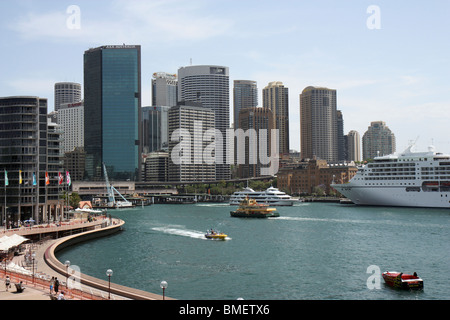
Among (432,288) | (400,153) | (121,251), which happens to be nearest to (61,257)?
(121,251)

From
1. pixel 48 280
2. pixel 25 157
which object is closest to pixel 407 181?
pixel 25 157

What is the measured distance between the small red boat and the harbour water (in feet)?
2.55

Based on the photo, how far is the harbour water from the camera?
142ft

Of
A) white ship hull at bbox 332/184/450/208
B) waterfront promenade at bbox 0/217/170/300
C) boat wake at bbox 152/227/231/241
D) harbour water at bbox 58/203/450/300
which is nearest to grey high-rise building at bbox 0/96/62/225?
waterfront promenade at bbox 0/217/170/300

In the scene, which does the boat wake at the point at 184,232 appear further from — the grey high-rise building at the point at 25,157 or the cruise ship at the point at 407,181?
the cruise ship at the point at 407,181

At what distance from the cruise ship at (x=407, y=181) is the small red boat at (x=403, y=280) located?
10075cm

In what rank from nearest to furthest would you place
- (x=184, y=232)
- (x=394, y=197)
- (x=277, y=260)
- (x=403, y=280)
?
(x=403, y=280) → (x=277, y=260) → (x=184, y=232) → (x=394, y=197)

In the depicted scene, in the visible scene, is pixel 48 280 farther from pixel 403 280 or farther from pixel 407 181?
pixel 407 181

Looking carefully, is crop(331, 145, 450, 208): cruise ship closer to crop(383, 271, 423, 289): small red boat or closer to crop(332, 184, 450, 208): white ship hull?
crop(332, 184, 450, 208): white ship hull

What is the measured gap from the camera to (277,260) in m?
58.4

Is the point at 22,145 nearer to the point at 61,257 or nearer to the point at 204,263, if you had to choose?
the point at 61,257

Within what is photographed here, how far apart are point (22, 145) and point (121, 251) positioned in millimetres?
35503

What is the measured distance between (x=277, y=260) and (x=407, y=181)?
97507 mm

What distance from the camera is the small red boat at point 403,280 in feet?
144
